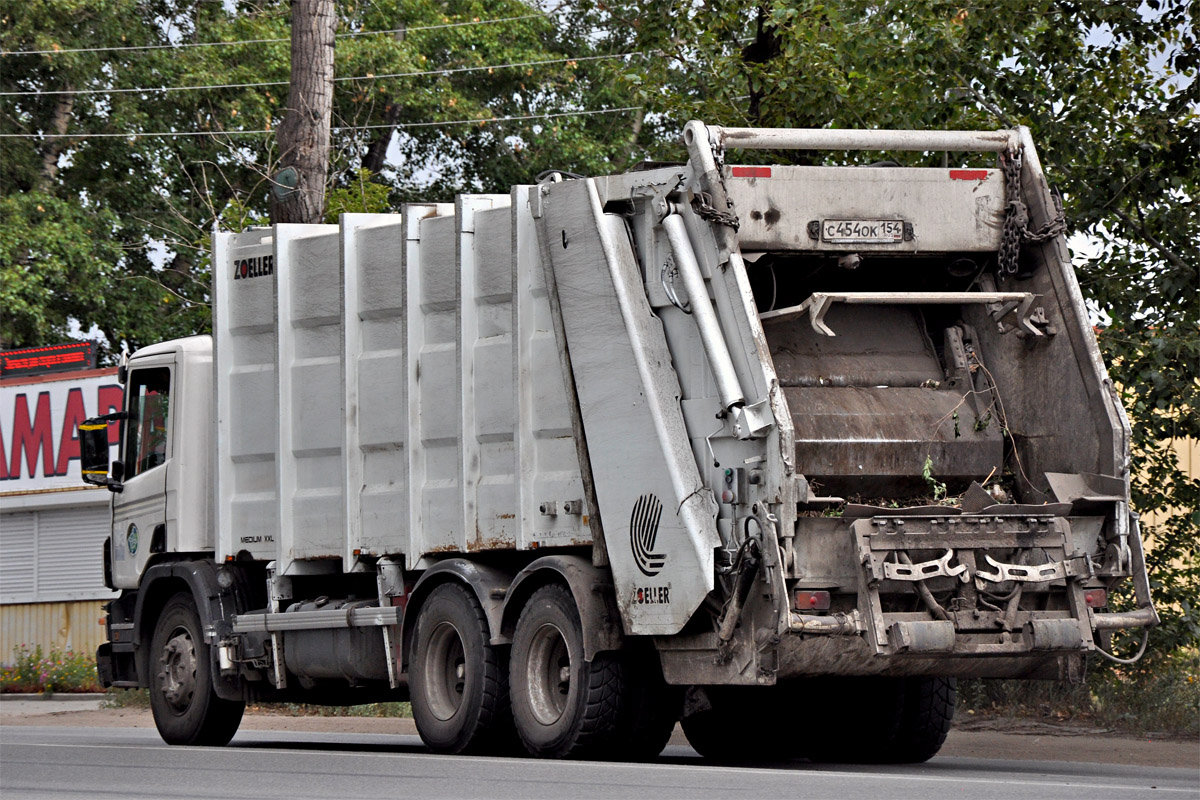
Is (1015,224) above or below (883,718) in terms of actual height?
above

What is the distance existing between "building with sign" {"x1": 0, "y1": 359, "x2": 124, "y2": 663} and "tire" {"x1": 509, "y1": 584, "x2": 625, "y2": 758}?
42.2ft

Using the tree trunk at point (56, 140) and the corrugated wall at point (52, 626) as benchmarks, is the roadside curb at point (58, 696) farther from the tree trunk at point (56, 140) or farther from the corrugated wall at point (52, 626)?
the tree trunk at point (56, 140)

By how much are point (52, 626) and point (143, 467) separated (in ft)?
33.0

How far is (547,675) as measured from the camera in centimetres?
1036

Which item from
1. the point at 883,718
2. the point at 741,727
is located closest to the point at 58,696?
the point at 741,727

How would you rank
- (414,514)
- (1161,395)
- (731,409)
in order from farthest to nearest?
(1161,395)
(414,514)
(731,409)

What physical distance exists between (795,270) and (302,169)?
7750 millimetres

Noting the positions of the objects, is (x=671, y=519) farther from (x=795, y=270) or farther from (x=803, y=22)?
(x=803, y=22)

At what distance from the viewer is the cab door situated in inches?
537

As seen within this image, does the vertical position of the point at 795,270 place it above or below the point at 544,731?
above

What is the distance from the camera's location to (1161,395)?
1220 centimetres

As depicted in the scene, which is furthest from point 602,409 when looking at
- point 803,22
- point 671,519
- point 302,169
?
point 302,169

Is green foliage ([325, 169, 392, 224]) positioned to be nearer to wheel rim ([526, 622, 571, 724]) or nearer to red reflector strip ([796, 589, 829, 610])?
wheel rim ([526, 622, 571, 724])

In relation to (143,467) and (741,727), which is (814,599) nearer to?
(741,727)
